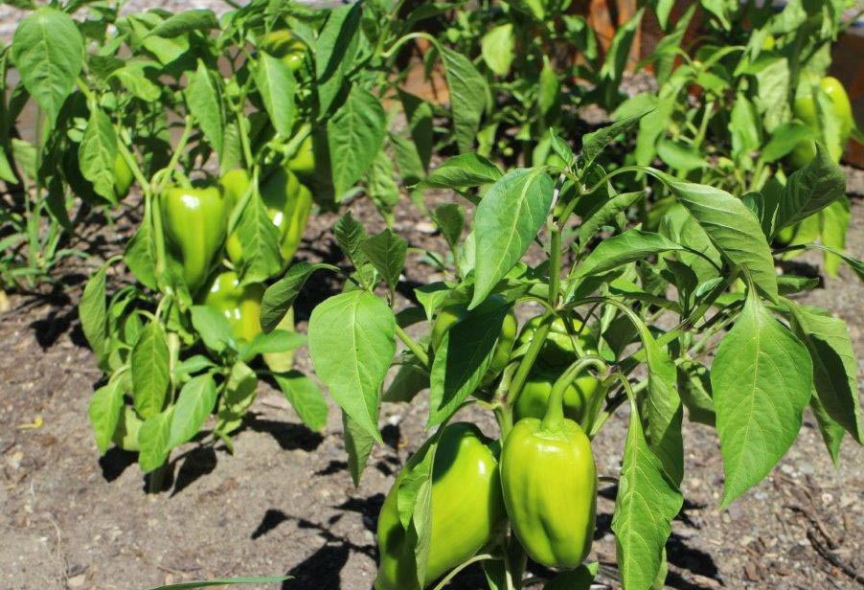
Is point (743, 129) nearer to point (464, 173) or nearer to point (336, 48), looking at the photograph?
point (336, 48)

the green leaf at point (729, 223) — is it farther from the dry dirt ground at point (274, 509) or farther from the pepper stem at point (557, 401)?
the dry dirt ground at point (274, 509)

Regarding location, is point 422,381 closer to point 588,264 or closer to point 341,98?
point 588,264

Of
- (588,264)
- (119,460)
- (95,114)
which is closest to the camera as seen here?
(588,264)

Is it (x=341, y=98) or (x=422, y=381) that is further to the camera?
(x=341, y=98)

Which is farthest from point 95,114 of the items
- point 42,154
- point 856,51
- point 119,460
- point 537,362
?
point 856,51

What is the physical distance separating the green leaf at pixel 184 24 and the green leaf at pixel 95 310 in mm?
403

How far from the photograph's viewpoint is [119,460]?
1771mm

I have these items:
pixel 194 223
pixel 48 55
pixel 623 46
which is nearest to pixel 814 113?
pixel 623 46

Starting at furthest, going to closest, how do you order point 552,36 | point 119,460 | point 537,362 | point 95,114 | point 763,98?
point 552,36
point 763,98
point 119,460
point 95,114
point 537,362

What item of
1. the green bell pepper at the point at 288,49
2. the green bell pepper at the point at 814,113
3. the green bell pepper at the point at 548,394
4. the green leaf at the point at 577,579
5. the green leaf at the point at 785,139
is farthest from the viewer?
the green bell pepper at the point at 814,113

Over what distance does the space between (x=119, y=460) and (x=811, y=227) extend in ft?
5.07

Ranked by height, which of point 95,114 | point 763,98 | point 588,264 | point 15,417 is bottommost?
point 15,417

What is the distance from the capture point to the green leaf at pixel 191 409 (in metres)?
1.50

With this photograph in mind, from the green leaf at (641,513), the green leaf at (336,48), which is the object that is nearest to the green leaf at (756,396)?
the green leaf at (641,513)
